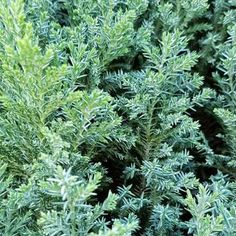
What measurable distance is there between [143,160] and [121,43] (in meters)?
0.44

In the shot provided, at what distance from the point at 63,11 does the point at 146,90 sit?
2.16ft

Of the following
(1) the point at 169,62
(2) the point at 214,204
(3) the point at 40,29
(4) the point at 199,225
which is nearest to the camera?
(4) the point at 199,225

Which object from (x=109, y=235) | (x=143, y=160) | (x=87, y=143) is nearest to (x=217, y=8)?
(x=143, y=160)

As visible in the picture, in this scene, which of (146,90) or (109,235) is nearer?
(109,235)

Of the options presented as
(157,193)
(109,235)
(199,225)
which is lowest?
(157,193)

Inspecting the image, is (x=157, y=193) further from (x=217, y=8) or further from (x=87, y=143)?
(x=217, y=8)

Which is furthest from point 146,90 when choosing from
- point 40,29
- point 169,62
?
point 40,29

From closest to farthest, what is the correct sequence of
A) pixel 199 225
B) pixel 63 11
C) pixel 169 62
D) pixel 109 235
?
pixel 109 235 → pixel 199 225 → pixel 169 62 → pixel 63 11

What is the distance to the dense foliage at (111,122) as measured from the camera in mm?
1280

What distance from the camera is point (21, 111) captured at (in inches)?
53.2

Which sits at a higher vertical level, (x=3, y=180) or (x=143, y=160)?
(x=3, y=180)

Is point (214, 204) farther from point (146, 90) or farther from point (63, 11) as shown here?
point (63, 11)

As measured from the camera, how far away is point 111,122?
56.3 inches

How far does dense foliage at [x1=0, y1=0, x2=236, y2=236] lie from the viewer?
1.28 metres
